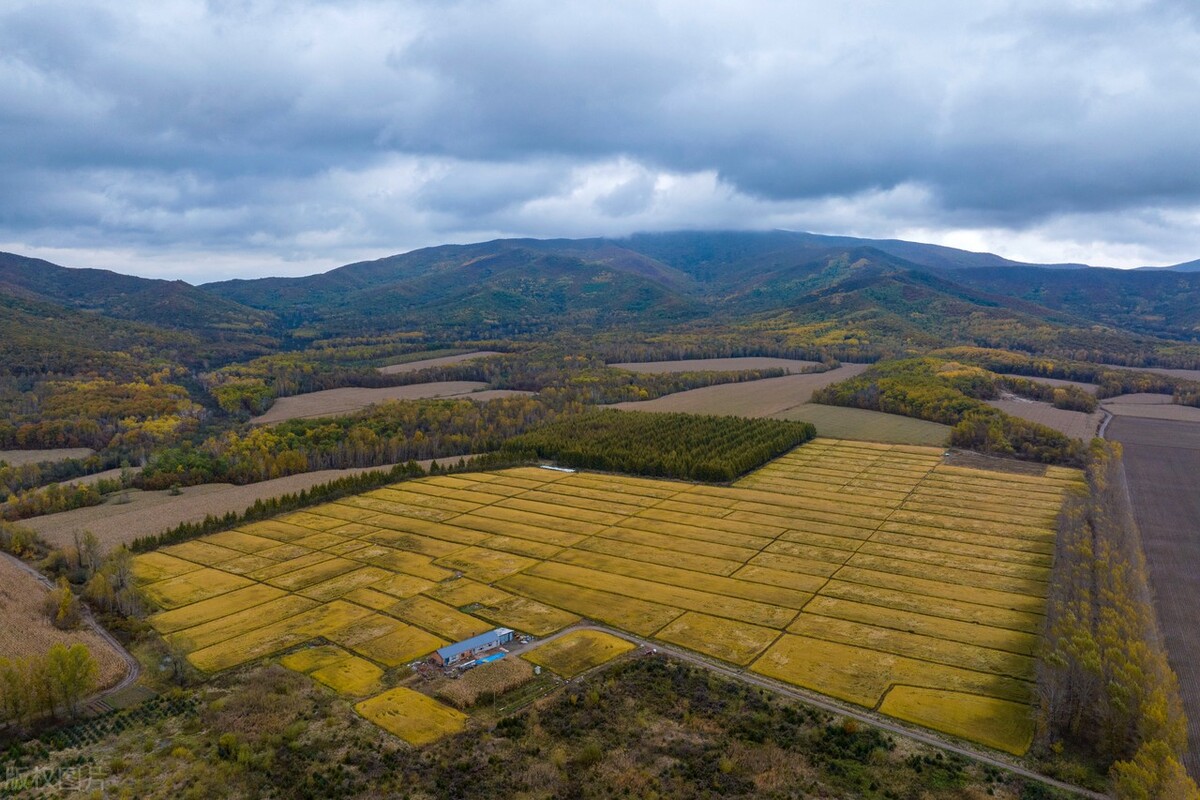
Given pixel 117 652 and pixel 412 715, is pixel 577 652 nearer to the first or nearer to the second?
pixel 412 715

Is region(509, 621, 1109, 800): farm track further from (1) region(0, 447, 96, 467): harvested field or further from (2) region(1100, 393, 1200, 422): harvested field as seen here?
(2) region(1100, 393, 1200, 422): harvested field

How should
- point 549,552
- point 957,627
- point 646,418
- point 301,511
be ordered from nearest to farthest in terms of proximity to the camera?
1. point 957,627
2. point 549,552
3. point 301,511
4. point 646,418

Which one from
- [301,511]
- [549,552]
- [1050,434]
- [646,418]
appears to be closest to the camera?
[549,552]

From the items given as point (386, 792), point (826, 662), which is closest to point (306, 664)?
point (386, 792)

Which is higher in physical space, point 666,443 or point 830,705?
point 666,443

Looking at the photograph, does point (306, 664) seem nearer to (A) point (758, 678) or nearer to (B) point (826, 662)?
(A) point (758, 678)

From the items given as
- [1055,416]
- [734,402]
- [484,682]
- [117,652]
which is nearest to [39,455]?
[117,652]
